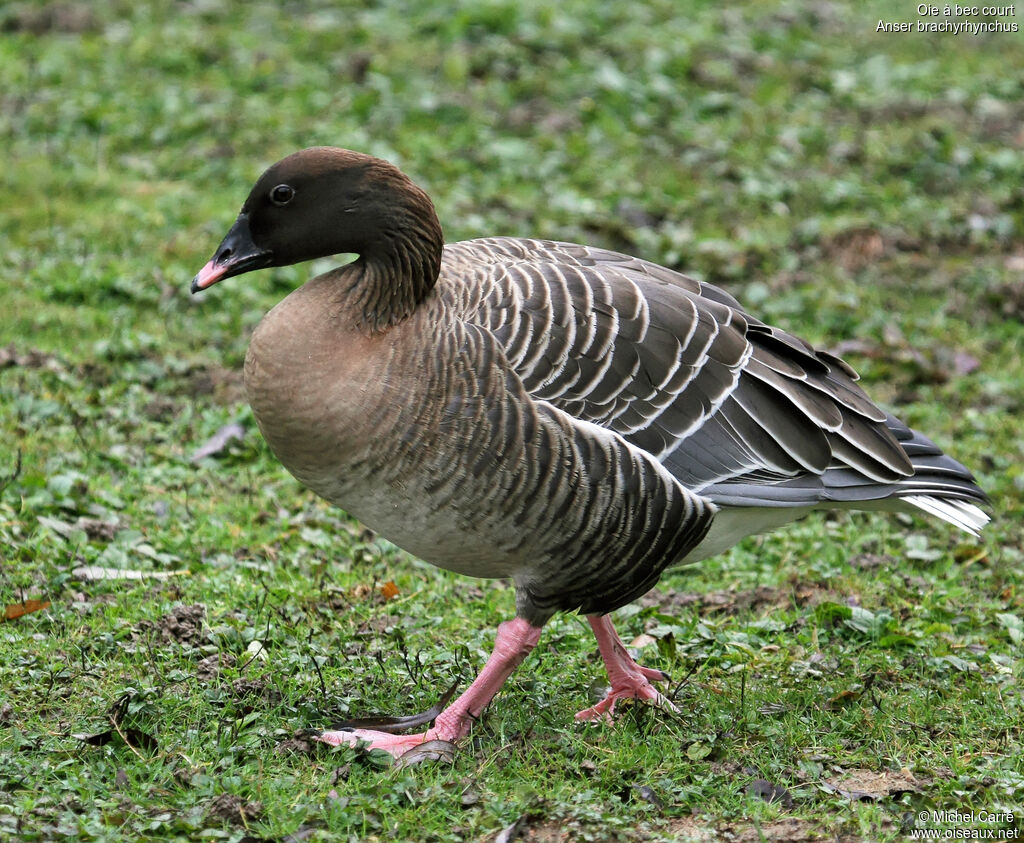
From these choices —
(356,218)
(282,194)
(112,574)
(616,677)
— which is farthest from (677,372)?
(112,574)

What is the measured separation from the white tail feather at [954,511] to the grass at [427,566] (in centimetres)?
66

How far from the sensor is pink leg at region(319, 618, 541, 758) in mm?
4715

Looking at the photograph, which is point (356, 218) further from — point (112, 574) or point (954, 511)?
point (954, 511)

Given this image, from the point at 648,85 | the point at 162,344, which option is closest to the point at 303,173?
the point at 162,344

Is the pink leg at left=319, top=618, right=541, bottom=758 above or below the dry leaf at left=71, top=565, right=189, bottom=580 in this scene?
above

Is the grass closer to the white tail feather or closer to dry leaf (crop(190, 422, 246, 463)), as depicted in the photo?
dry leaf (crop(190, 422, 246, 463))

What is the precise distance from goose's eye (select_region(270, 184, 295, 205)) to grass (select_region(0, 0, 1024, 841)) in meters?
1.78

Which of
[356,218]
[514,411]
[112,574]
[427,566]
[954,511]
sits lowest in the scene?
[427,566]

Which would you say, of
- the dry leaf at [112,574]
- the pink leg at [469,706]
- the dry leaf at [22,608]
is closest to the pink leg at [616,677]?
the pink leg at [469,706]

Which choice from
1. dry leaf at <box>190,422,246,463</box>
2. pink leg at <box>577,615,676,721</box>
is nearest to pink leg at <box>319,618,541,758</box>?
pink leg at <box>577,615,676,721</box>

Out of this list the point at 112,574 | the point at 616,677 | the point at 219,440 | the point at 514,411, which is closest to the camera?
the point at 514,411

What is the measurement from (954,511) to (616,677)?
5.10 feet

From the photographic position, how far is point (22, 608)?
5.46 meters

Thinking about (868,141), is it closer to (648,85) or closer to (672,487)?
(648,85)
